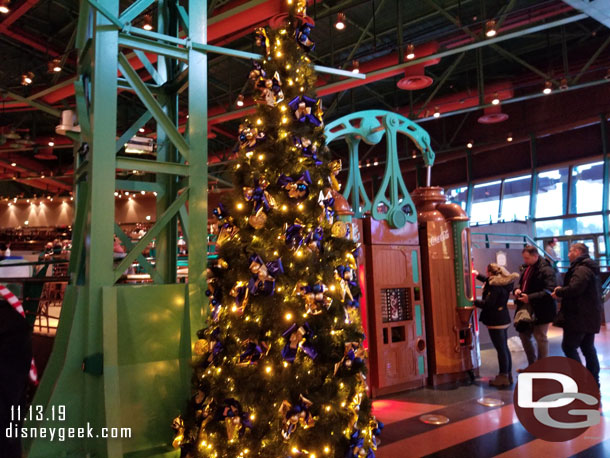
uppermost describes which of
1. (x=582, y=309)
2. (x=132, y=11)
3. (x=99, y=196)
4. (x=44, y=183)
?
(x=44, y=183)

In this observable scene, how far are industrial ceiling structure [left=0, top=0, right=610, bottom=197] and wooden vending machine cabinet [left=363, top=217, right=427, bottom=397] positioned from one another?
384 centimetres

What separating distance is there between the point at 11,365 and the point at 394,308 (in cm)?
471

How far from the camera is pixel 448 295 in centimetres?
619

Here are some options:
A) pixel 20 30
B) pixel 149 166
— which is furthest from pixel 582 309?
pixel 20 30

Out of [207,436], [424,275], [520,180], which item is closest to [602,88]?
[520,180]

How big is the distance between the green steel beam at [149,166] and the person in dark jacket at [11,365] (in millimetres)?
1563

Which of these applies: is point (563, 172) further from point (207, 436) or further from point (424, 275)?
point (207, 436)

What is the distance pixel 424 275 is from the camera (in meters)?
6.22

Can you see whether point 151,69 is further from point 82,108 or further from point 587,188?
point 587,188

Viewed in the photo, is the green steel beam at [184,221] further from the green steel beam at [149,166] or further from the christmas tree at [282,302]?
the christmas tree at [282,302]

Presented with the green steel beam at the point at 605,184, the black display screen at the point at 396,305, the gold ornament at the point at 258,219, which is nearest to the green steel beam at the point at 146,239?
the gold ornament at the point at 258,219

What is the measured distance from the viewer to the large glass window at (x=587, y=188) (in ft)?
42.1

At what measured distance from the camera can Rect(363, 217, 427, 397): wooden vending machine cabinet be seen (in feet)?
18.0

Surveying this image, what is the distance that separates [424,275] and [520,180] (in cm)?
1000
